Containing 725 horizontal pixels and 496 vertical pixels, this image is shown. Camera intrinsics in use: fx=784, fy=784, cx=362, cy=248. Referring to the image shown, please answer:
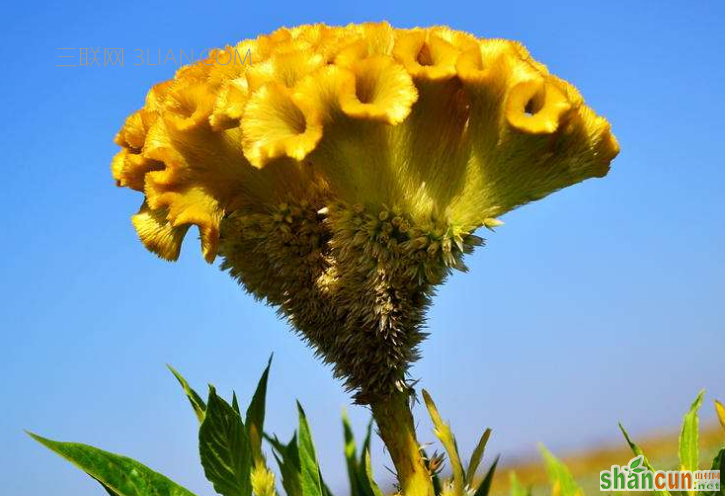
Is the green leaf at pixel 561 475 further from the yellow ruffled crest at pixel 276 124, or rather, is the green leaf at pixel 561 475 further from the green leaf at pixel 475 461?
the yellow ruffled crest at pixel 276 124

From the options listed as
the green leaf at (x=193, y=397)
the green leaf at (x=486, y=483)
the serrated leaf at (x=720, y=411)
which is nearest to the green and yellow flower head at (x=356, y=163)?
the green leaf at (x=193, y=397)

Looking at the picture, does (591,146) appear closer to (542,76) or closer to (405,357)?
(542,76)

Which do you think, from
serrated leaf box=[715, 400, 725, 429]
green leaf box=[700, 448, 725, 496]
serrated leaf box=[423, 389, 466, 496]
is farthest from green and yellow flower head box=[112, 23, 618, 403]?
green leaf box=[700, 448, 725, 496]

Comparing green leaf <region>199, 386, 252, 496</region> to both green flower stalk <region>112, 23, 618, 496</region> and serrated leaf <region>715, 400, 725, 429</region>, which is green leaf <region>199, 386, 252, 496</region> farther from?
serrated leaf <region>715, 400, 725, 429</region>

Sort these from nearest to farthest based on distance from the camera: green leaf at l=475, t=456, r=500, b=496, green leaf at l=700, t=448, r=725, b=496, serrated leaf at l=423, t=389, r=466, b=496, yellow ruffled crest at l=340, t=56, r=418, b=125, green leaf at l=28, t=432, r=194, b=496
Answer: yellow ruffled crest at l=340, t=56, r=418, b=125
green leaf at l=28, t=432, r=194, b=496
serrated leaf at l=423, t=389, r=466, b=496
green leaf at l=700, t=448, r=725, b=496
green leaf at l=475, t=456, r=500, b=496

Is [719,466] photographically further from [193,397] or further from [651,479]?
[193,397]

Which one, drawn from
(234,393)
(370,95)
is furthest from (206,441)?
(370,95)
